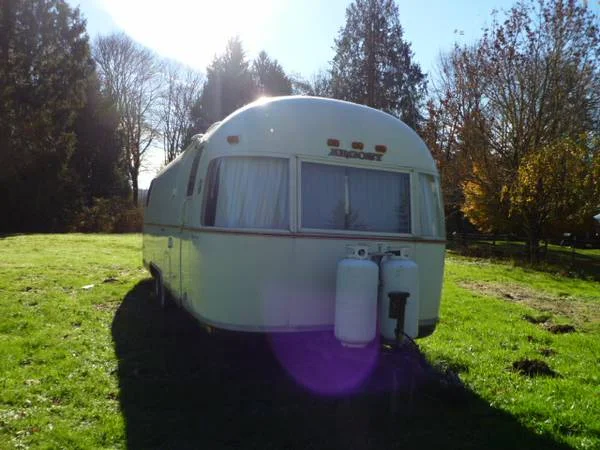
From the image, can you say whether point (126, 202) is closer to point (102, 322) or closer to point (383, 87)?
point (383, 87)

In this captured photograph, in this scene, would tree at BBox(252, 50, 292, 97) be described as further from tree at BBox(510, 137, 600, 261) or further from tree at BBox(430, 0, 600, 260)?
tree at BBox(510, 137, 600, 261)

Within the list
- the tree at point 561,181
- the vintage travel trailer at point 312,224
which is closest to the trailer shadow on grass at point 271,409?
the vintage travel trailer at point 312,224

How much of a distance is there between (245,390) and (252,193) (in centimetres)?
188

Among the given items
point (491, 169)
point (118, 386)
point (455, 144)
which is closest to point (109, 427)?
point (118, 386)

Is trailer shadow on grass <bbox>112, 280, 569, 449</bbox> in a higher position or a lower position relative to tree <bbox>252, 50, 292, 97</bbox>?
lower

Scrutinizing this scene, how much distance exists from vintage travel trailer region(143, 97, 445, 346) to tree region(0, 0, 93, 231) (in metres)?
26.8

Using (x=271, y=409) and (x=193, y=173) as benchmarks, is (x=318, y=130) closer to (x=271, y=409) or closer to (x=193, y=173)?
(x=193, y=173)

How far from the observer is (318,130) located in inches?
198

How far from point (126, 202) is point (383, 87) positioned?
1822cm

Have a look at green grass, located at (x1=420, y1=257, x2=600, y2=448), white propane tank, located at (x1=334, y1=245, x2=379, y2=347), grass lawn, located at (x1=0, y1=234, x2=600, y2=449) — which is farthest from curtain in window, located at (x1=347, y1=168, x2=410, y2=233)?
green grass, located at (x1=420, y1=257, x2=600, y2=448)

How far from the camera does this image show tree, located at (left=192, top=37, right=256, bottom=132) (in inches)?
1522

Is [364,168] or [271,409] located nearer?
[271,409]

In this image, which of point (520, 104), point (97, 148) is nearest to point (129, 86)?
point (97, 148)

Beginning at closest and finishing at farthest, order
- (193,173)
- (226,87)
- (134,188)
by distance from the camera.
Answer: (193,173)
(226,87)
(134,188)
